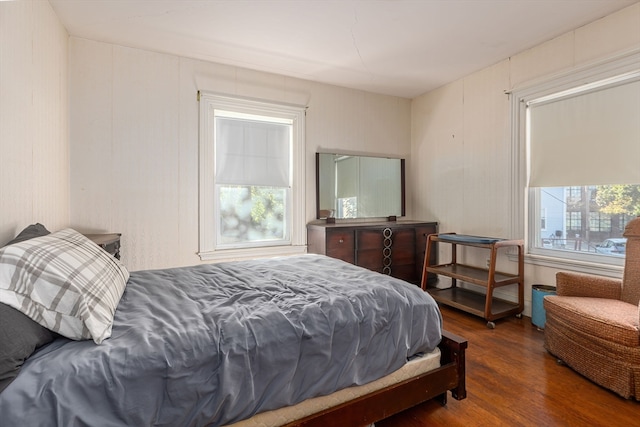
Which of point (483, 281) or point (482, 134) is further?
point (482, 134)

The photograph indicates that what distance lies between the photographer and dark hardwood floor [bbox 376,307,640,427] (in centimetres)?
162

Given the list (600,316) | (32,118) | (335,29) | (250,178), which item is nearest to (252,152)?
(250,178)

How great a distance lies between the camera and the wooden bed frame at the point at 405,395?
135cm

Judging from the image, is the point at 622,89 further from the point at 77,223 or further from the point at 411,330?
the point at 77,223

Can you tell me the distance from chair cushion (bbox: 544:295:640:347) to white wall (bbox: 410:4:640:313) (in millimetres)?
872

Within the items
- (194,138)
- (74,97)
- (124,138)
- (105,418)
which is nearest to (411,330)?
(105,418)

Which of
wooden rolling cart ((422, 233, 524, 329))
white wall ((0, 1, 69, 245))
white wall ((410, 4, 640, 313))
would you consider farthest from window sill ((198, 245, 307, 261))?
white wall ((410, 4, 640, 313))

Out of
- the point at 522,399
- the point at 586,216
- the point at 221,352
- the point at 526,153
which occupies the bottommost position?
the point at 522,399

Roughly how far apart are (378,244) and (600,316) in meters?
2.05

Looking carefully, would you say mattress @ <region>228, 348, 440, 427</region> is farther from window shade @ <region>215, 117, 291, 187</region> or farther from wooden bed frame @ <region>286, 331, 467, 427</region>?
window shade @ <region>215, 117, 291, 187</region>

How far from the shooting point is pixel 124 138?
294cm

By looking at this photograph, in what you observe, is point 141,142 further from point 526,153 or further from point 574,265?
point 574,265

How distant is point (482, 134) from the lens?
3.52 m

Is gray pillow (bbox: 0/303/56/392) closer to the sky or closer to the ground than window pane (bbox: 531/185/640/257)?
closer to the ground
